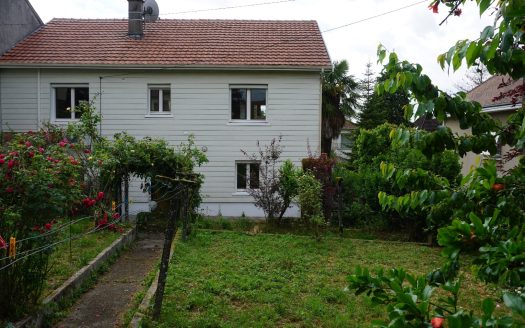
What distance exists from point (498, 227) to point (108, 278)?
7850 millimetres

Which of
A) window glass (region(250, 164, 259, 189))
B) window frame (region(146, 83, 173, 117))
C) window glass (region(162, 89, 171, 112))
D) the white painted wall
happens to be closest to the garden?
window glass (region(250, 164, 259, 189))

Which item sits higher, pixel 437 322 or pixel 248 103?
pixel 248 103

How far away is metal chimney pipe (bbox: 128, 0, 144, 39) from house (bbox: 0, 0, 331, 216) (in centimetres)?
156

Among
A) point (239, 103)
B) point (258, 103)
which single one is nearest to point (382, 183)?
point (258, 103)

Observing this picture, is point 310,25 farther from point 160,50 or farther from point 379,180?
point 379,180

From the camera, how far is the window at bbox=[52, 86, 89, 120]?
1822 cm

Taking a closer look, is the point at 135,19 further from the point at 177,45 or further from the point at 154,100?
the point at 154,100

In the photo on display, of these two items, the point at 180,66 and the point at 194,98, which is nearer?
the point at 180,66

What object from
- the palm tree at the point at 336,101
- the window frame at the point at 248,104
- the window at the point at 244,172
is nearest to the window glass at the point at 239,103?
the window frame at the point at 248,104

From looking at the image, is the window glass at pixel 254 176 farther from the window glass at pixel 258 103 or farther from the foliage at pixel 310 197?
the foliage at pixel 310 197

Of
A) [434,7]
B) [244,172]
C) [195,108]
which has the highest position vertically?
[195,108]

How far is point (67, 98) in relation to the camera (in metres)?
18.3

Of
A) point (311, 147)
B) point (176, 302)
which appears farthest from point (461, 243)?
point (311, 147)

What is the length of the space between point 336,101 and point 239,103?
1161 centimetres
